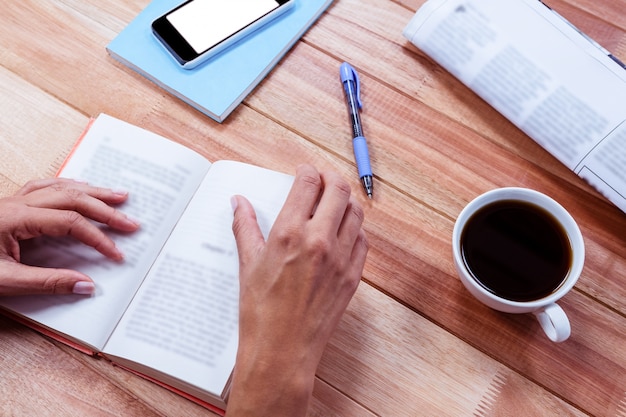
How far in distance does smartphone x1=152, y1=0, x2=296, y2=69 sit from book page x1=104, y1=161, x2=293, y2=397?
0.22 m

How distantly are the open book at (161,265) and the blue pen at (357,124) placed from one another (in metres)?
0.12

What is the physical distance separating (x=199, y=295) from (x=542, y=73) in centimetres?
58

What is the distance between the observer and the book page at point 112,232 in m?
0.68

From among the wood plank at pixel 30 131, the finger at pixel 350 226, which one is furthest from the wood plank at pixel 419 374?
the wood plank at pixel 30 131

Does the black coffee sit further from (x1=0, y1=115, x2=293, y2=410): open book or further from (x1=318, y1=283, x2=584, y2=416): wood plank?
(x1=0, y1=115, x2=293, y2=410): open book

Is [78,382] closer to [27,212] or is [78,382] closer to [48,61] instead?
[27,212]

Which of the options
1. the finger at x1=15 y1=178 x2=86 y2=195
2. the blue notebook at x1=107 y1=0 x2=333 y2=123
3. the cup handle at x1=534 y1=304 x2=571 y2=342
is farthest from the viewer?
the blue notebook at x1=107 y1=0 x2=333 y2=123

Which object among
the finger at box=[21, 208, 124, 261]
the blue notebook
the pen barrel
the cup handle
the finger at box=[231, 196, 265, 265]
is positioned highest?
the blue notebook

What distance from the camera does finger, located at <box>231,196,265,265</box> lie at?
67 cm

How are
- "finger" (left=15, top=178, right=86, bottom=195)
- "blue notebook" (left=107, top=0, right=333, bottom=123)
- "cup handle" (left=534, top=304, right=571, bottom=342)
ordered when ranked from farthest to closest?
"blue notebook" (left=107, top=0, right=333, bottom=123), "finger" (left=15, top=178, right=86, bottom=195), "cup handle" (left=534, top=304, right=571, bottom=342)

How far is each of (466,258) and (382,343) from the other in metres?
0.15

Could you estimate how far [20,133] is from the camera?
83cm

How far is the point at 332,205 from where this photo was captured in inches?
25.9

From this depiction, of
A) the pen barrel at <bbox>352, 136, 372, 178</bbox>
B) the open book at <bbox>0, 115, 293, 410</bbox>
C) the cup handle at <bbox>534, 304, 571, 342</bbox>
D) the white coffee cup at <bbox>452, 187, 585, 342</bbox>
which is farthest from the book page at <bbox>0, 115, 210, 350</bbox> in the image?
the cup handle at <bbox>534, 304, 571, 342</bbox>
